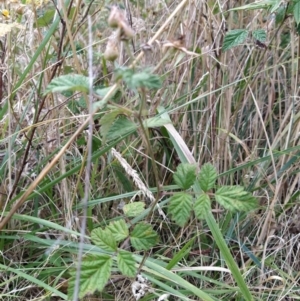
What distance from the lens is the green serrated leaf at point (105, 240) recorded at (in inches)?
32.4

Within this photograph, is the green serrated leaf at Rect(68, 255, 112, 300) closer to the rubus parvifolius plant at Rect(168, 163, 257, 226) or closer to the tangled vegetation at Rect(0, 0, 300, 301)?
the tangled vegetation at Rect(0, 0, 300, 301)

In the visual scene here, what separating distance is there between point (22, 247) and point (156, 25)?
2.11 feet

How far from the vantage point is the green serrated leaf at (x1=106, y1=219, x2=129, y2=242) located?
844mm

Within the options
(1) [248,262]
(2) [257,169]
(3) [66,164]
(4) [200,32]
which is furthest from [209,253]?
(4) [200,32]

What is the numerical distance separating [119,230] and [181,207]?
103 mm

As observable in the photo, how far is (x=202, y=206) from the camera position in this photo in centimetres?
84

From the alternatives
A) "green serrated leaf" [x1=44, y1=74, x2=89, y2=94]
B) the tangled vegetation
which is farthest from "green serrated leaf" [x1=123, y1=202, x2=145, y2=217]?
"green serrated leaf" [x1=44, y1=74, x2=89, y2=94]

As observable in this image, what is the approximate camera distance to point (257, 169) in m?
1.29

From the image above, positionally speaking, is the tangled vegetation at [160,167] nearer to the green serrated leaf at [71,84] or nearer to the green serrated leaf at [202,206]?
the green serrated leaf at [202,206]

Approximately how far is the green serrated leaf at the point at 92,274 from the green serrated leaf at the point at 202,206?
0.15 metres

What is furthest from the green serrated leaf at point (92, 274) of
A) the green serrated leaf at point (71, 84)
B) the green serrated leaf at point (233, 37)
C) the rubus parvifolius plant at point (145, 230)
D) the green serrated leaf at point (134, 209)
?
the green serrated leaf at point (233, 37)

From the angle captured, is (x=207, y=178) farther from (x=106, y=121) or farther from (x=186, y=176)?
(x=106, y=121)

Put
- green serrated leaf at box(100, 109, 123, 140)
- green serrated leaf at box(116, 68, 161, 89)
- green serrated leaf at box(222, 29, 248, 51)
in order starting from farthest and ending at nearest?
green serrated leaf at box(222, 29, 248, 51)
green serrated leaf at box(100, 109, 123, 140)
green serrated leaf at box(116, 68, 161, 89)

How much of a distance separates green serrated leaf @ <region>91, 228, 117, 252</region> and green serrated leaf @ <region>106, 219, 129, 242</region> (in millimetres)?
18
